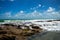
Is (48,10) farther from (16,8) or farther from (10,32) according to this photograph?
(10,32)

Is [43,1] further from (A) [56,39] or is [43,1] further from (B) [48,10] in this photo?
(A) [56,39]

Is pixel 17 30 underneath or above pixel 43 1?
underneath

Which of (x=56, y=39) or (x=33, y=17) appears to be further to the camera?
(x=33, y=17)

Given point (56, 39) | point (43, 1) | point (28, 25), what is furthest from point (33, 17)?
point (56, 39)

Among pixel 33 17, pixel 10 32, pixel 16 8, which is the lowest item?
pixel 10 32

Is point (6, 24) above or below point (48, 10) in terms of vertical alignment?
below

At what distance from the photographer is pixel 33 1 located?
3.51m

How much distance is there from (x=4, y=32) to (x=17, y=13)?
53cm

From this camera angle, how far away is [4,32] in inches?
134

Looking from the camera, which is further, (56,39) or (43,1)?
(43,1)

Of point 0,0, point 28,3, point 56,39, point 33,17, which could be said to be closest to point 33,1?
point 28,3

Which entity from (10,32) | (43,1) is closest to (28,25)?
(10,32)

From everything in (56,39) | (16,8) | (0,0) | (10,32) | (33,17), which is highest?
(0,0)

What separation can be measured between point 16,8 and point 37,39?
0.87m
